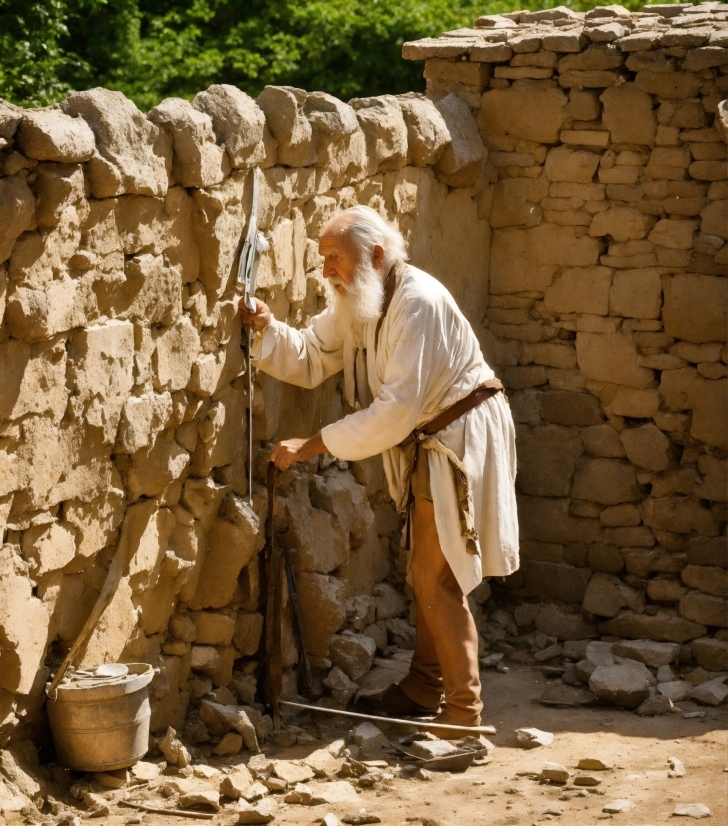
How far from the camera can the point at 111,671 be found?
→ 14.5ft

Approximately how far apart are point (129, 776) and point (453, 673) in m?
1.37

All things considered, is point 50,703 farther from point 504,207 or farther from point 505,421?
point 504,207

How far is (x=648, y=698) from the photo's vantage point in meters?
6.11

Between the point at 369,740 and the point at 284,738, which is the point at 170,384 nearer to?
the point at 284,738

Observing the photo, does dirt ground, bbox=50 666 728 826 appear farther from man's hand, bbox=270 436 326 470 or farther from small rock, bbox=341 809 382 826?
man's hand, bbox=270 436 326 470

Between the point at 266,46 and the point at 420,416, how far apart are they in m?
9.53

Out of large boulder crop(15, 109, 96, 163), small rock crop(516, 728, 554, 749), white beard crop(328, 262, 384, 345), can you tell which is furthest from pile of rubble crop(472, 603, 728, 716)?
large boulder crop(15, 109, 96, 163)

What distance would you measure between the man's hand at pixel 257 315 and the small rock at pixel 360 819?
5.94ft

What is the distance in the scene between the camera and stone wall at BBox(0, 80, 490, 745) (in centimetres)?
397

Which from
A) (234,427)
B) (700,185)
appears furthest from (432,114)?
(234,427)

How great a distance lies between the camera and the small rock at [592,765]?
513 cm

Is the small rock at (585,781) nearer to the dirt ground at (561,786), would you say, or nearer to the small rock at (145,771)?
the dirt ground at (561,786)

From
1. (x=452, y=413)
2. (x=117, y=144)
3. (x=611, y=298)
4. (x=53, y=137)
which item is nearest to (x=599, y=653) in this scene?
(x=611, y=298)

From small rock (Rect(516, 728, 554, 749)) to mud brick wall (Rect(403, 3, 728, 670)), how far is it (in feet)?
5.69
